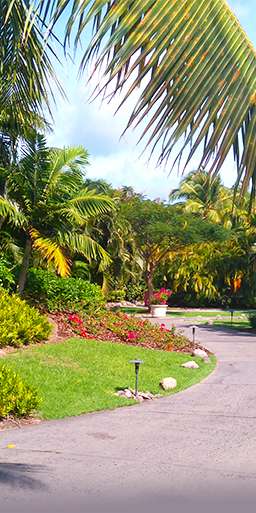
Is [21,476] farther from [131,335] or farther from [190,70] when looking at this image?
[131,335]

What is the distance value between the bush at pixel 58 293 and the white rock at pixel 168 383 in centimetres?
640

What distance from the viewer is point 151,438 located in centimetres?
808

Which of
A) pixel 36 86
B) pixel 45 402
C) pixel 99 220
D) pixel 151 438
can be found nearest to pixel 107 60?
pixel 36 86

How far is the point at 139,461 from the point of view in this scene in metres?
6.88

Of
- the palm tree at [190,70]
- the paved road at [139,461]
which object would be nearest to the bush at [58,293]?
the paved road at [139,461]

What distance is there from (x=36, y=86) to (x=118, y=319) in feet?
48.1

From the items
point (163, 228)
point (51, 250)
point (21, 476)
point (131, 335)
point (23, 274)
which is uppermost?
point (163, 228)

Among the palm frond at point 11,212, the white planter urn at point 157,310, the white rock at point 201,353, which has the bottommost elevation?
the white rock at point 201,353

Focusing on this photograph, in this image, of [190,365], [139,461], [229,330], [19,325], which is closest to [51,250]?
[19,325]

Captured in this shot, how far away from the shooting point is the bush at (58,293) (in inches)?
725

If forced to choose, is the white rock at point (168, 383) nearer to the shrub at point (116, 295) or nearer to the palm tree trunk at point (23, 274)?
the palm tree trunk at point (23, 274)

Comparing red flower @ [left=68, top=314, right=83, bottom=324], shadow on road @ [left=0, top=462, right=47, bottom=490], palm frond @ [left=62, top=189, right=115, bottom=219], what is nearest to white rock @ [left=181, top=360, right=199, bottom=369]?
red flower @ [left=68, top=314, right=83, bottom=324]

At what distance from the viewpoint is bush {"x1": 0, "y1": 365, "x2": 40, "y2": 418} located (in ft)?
28.4

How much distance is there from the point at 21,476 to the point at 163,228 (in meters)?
28.9
